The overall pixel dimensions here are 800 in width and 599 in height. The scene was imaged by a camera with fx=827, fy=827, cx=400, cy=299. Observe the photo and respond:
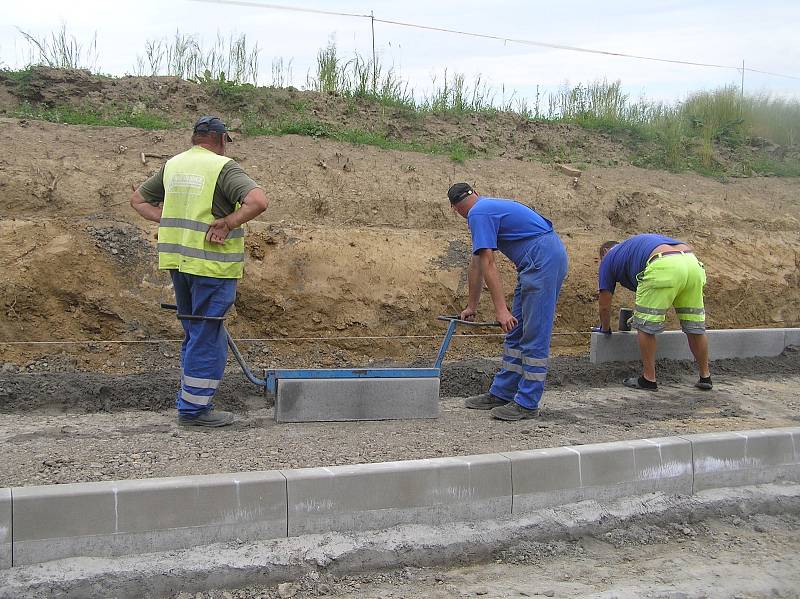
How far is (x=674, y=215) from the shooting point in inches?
412

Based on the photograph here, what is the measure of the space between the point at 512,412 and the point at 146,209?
2.92 metres

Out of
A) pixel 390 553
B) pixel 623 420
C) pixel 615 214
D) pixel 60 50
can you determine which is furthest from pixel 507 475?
pixel 60 50

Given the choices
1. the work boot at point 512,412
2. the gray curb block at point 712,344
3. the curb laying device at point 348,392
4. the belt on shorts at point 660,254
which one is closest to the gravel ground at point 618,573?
the work boot at point 512,412

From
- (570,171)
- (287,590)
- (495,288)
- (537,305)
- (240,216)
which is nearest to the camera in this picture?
(287,590)

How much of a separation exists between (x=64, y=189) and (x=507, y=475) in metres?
5.62

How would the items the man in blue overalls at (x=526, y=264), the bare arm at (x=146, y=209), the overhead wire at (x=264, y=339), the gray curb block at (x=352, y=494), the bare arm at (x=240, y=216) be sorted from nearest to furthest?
1. the gray curb block at (x=352, y=494)
2. the bare arm at (x=240, y=216)
3. the bare arm at (x=146, y=209)
4. the man in blue overalls at (x=526, y=264)
5. the overhead wire at (x=264, y=339)

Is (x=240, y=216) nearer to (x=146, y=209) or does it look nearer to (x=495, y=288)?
(x=146, y=209)

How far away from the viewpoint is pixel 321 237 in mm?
8000

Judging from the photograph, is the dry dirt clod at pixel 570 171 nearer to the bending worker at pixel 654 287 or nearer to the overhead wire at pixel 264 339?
the overhead wire at pixel 264 339

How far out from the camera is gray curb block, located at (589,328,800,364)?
7.83m

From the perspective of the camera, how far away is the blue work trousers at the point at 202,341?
5.32m

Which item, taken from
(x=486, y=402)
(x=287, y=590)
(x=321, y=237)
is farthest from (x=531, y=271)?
(x=287, y=590)

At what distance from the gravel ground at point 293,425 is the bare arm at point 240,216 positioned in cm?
126

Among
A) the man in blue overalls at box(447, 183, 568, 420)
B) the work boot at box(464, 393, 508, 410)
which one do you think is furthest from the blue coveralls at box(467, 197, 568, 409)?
the work boot at box(464, 393, 508, 410)
